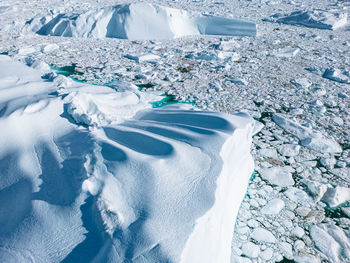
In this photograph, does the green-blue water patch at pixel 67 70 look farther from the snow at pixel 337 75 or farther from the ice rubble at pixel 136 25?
the snow at pixel 337 75

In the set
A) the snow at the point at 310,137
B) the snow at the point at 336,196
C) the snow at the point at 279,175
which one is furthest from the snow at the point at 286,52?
the snow at the point at 336,196

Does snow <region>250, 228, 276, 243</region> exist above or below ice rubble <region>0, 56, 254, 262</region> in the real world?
below

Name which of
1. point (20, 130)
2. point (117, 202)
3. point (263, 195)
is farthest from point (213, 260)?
point (20, 130)

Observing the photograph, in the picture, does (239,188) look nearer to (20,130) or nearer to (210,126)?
(210,126)

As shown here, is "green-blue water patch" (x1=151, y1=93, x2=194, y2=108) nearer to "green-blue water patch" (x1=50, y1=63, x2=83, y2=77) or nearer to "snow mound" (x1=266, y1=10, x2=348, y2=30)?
"green-blue water patch" (x1=50, y1=63, x2=83, y2=77)

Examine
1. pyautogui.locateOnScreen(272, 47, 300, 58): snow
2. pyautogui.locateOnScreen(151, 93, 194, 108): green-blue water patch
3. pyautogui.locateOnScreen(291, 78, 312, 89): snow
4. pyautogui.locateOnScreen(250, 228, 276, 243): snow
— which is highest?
pyautogui.locateOnScreen(272, 47, 300, 58): snow

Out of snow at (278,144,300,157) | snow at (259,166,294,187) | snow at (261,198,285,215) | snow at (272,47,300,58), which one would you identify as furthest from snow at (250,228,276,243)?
snow at (272,47,300,58)
